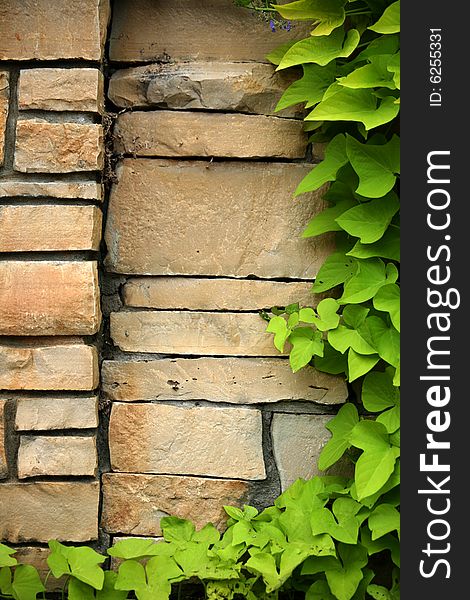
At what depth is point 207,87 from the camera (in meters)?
1.59

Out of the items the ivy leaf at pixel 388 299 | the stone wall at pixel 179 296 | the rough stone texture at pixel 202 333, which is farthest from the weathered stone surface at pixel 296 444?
the ivy leaf at pixel 388 299

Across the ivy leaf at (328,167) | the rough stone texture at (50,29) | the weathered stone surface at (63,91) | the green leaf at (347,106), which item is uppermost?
the rough stone texture at (50,29)

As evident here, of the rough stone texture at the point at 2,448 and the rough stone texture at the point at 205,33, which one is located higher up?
the rough stone texture at the point at 205,33

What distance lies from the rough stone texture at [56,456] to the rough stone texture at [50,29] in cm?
73

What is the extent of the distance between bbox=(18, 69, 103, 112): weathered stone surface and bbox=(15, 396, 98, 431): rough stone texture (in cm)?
56

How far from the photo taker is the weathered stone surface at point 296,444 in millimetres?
1606

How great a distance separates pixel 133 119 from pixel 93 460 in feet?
2.23

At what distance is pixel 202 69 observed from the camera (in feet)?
5.23

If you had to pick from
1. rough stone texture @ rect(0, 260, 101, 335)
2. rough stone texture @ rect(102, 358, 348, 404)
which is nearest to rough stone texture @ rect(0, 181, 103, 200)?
rough stone texture @ rect(0, 260, 101, 335)

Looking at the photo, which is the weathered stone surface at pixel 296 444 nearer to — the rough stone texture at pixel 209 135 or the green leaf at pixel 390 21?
the rough stone texture at pixel 209 135

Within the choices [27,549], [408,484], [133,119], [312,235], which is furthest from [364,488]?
[133,119]

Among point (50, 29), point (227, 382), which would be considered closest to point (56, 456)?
point (227, 382)

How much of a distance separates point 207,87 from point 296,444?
0.73m

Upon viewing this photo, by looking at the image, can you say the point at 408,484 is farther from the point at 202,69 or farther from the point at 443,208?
the point at 202,69
